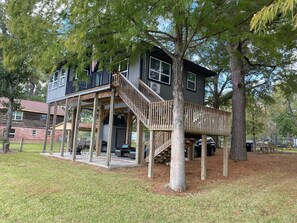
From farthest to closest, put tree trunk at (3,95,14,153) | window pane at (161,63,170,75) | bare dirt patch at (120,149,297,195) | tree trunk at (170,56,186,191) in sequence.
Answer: tree trunk at (3,95,14,153) → window pane at (161,63,170,75) → bare dirt patch at (120,149,297,195) → tree trunk at (170,56,186,191)

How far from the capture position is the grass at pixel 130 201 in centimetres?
512

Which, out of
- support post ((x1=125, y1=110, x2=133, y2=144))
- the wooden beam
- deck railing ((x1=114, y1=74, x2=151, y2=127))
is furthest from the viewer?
support post ((x1=125, y1=110, x2=133, y2=144))

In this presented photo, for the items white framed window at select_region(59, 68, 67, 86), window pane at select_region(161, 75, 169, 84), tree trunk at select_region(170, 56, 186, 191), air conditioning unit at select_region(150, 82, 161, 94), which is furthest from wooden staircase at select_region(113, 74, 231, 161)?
white framed window at select_region(59, 68, 67, 86)

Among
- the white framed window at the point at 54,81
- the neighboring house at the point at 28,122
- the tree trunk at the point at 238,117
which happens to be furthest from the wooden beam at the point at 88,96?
the neighboring house at the point at 28,122

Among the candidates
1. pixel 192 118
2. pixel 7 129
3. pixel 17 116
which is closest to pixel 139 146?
pixel 192 118

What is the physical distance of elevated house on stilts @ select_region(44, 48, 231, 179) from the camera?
9352mm

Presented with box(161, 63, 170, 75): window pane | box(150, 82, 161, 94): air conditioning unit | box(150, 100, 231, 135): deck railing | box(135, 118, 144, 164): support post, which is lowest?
box(135, 118, 144, 164): support post

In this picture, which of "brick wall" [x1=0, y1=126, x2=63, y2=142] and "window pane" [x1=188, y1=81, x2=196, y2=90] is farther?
"brick wall" [x1=0, y1=126, x2=63, y2=142]

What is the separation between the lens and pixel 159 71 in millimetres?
13211

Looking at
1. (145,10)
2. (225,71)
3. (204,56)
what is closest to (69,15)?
(145,10)

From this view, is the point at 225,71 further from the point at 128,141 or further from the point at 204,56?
the point at 128,141

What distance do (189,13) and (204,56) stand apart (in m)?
15.1

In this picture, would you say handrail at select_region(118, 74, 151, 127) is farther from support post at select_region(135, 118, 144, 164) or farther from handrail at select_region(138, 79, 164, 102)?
support post at select_region(135, 118, 144, 164)

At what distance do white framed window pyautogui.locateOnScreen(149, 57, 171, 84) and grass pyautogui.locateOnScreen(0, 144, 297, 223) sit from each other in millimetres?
6056
